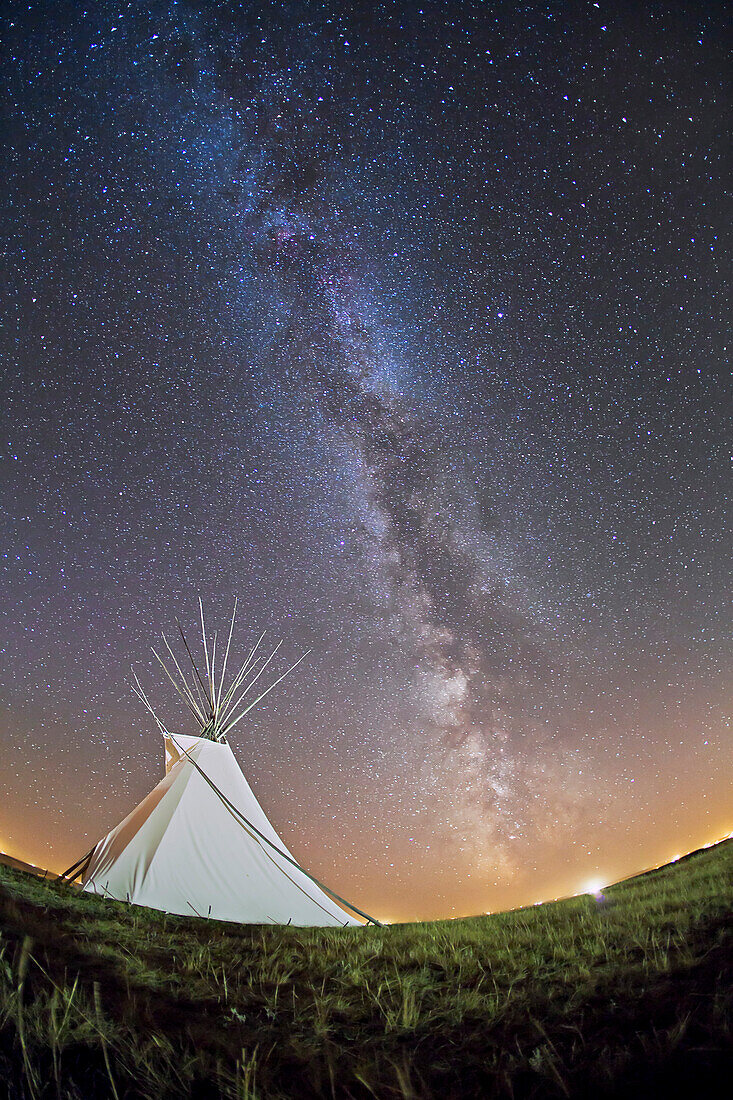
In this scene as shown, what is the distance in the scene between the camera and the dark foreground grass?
1371 millimetres

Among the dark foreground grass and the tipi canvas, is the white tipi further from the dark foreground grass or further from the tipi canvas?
the dark foreground grass

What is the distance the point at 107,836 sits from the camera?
24.0 feet

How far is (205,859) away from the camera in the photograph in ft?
21.4

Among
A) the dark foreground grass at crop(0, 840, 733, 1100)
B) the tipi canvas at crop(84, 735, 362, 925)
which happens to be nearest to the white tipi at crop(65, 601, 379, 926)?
the tipi canvas at crop(84, 735, 362, 925)

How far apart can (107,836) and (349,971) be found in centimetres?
633

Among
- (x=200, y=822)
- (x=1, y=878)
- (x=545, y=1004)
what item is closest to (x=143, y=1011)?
(x=545, y=1004)

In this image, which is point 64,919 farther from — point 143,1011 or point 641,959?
point 641,959

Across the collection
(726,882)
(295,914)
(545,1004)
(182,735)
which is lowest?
(295,914)

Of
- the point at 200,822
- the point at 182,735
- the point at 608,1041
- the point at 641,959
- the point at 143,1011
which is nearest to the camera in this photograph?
the point at 608,1041

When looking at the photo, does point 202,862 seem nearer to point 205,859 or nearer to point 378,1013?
point 205,859

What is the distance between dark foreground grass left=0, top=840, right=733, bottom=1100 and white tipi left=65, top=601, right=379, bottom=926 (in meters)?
3.38

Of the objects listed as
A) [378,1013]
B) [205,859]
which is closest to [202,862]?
[205,859]

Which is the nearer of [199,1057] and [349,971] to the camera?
[199,1057]

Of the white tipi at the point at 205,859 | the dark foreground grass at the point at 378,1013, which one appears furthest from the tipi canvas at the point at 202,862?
the dark foreground grass at the point at 378,1013
